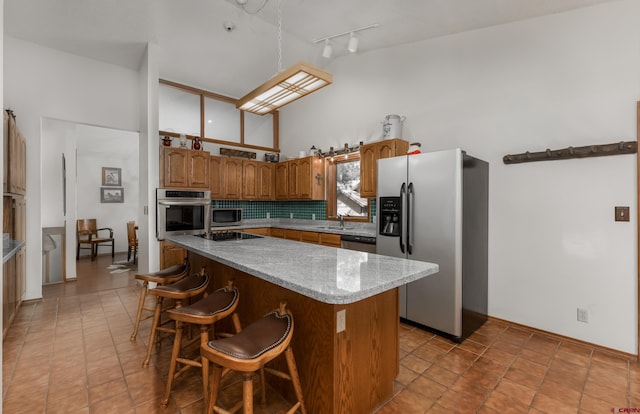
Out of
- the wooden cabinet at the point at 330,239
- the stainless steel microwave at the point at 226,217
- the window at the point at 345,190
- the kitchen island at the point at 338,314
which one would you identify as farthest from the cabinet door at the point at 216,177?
the kitchen island at the point at 338,314

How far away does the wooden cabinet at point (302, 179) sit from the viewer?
5.09 meters

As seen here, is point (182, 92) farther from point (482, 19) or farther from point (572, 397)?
point (572, 397)

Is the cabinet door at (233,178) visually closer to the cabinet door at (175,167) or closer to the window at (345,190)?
the cabinet door at (175,167)

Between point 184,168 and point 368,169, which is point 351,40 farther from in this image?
point 184,168

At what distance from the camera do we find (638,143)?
8.16 feet

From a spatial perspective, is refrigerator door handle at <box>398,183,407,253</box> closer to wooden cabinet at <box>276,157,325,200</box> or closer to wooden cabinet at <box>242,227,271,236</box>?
wooden cabinet at <box>276,157,325,200</box>

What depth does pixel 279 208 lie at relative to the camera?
6180 mm

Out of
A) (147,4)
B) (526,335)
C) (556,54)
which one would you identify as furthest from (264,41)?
(526,335)

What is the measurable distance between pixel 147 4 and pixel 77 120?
6.58 ft

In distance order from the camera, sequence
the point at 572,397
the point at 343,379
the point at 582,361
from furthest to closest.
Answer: the point at 582,361 < the point at 572,397 < the point at 343,379

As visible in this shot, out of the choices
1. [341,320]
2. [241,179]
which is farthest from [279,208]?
[341,320]

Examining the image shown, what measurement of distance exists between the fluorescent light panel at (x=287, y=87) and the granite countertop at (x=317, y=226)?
6.23 feet

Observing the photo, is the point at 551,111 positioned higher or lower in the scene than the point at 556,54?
lower

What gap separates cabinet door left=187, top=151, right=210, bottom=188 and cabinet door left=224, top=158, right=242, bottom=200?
14.4 inches
